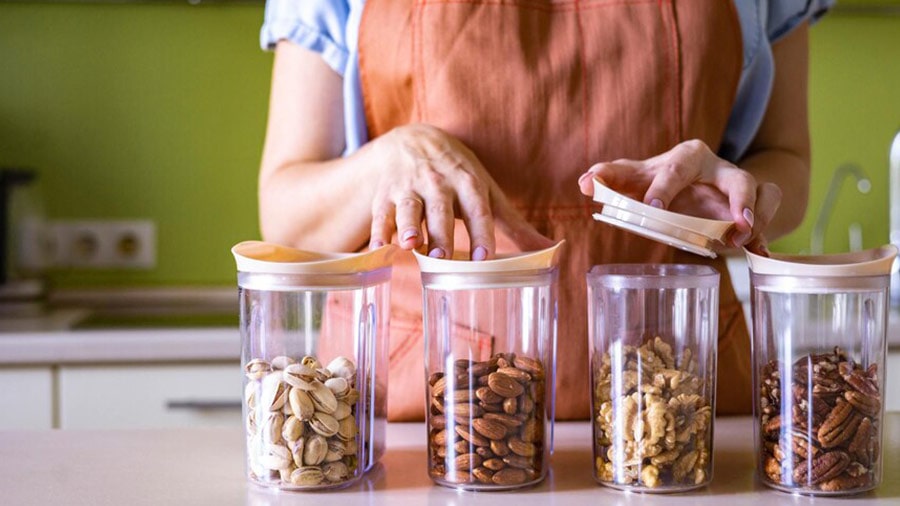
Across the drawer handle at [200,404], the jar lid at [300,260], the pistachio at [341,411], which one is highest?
the jar lid at [300,260]

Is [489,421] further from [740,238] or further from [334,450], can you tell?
[740,238]

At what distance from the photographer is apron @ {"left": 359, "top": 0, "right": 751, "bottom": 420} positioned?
3.26ft

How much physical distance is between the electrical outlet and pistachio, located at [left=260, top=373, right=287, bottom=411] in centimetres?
151

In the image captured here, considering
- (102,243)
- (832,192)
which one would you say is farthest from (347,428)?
(832,192)

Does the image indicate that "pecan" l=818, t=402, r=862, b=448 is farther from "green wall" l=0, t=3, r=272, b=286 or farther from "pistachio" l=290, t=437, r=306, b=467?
"green wall" l=0, t=3, r=272, b=286

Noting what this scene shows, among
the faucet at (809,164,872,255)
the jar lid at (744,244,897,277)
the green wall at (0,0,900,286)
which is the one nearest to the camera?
the jar lid at (744,244,897,277)

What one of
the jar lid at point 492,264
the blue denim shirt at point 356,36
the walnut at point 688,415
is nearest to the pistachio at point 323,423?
the jar lid at point 492,264

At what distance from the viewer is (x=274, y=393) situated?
0.69 metres

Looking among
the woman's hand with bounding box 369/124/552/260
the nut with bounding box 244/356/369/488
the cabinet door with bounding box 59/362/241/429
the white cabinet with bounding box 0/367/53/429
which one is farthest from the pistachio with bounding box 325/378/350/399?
the white cabinet with bounding box 0/367/53/429

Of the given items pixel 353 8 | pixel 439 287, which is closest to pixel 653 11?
pixel 353 8

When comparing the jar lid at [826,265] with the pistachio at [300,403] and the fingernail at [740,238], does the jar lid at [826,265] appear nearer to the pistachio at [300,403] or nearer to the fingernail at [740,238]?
the fingernail at [740,238]

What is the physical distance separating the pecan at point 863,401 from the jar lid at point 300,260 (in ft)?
1.02

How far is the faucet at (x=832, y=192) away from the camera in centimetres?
223

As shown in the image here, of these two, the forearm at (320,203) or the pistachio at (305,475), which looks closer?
the pistachio at (305,475)
